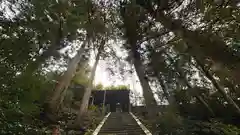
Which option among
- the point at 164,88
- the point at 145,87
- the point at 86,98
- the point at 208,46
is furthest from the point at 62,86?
the point at 208,46

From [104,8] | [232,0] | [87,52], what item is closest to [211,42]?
[232,0]

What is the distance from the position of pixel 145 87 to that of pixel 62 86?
19.6 ft

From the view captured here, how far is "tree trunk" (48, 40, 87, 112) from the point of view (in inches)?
407

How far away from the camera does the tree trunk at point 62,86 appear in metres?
10.3

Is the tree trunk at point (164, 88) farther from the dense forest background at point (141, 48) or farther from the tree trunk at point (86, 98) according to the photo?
the tree trunk at point (86, 98)

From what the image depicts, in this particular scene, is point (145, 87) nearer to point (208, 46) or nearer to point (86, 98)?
point (208, 46)

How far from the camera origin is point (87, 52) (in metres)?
12.2

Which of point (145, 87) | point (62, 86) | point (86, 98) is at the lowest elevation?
point (145, 87)

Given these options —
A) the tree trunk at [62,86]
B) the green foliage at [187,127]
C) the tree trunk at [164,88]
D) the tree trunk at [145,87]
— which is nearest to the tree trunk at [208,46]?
the tree trunk at [145,87]

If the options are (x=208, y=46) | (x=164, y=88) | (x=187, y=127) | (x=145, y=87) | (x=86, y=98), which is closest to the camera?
(x=208, y=46)

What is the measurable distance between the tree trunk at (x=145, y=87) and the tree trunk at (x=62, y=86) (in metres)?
4.73

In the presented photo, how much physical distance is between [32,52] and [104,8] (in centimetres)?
351

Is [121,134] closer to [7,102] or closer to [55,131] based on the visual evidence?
[55,131]

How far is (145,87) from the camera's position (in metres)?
6.61
